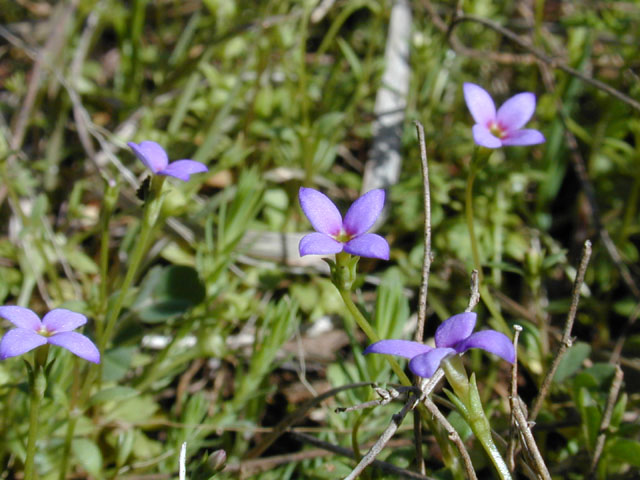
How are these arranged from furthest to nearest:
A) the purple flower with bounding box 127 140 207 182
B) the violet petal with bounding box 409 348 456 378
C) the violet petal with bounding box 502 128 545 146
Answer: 1. the violet petal with bounding box 502 128 545 146
2. the purple flower with bounding box 127 140 207 182
3. the violet petal with bounding box 409 348 456 378

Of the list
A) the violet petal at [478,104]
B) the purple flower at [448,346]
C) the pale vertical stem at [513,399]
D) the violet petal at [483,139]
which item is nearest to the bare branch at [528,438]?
the pale vertical stem at [513,399]

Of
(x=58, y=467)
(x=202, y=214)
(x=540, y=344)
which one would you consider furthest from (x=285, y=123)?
(x=58, y=467)

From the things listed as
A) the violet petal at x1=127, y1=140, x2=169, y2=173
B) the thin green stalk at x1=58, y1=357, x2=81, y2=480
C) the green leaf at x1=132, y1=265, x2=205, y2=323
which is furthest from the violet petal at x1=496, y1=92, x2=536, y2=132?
the thin green stalk at x1=58, y1=357, x2=81, y2=480

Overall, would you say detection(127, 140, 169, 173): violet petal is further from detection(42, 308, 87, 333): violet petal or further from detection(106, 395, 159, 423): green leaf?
detection(106, 395, 159, 423): green leaf

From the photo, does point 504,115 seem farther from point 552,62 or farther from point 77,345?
point 77,345

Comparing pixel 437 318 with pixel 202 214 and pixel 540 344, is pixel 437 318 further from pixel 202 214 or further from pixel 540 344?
pixel 202 214

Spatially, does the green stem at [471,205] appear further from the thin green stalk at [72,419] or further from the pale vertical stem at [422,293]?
the thin green stalk at [72,419]
